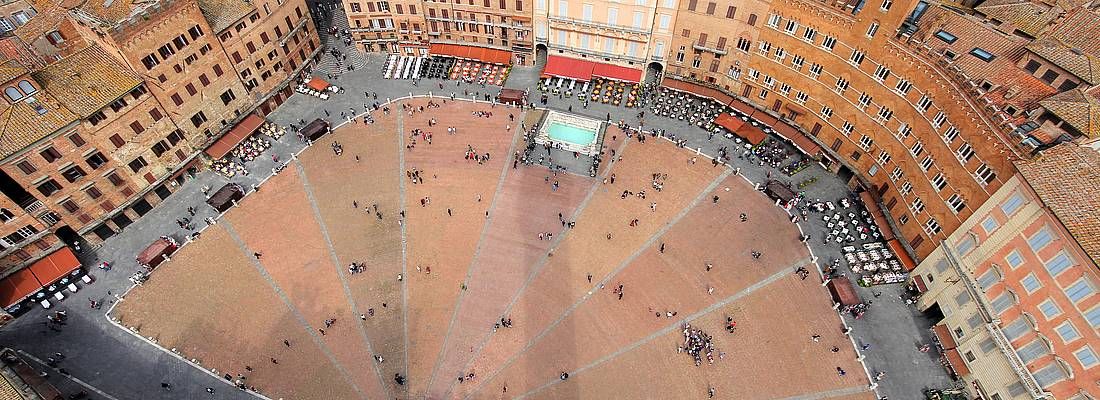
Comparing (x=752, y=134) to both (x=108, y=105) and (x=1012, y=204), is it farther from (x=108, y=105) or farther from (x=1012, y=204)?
(x=108, y=105)

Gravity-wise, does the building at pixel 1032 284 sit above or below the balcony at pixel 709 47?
below

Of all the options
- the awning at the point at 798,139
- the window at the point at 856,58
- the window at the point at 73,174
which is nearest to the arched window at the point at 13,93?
the window at the point at 73,174

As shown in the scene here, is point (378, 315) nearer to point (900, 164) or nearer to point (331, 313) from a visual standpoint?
point (331, 313)

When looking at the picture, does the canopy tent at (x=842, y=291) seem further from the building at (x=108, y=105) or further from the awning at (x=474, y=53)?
the building at (x=108, y=105)

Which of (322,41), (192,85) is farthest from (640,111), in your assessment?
(192,85)

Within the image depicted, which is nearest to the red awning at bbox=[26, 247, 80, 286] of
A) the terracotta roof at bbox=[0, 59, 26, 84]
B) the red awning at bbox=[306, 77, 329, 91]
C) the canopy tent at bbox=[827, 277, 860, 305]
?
the terracotta roof at bbox=[0, 59, 26, 84]

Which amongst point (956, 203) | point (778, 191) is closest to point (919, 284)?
point (956, 203)
